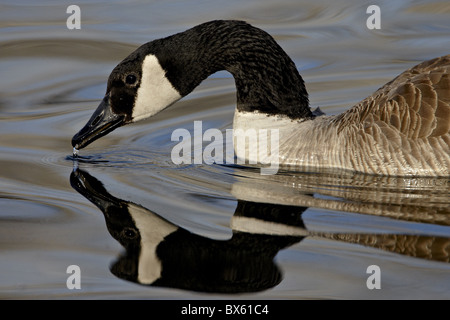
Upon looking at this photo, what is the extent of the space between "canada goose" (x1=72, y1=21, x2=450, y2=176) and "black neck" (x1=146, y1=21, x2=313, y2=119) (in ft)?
0.03

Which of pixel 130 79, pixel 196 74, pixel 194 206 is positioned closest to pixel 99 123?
pixel 130 79

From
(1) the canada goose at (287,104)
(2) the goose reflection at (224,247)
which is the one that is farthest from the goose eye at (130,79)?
(2) the goose reflection at (224,247)

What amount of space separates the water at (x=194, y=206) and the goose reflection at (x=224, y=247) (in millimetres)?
16

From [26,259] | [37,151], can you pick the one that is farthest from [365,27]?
[26,259]

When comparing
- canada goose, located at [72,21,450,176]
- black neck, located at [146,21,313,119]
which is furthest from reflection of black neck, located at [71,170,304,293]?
black neck, located at [146,21,313,119]

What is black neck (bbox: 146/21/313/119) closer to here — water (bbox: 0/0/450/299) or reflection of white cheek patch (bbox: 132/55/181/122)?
reflection of white cheek patch (bbox: 132/55/181/122)

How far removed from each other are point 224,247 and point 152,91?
254 centimetres

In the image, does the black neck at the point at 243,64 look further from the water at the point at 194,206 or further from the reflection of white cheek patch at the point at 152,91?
the water at the point at 194,206

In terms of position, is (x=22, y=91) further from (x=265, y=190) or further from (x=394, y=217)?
(x=394, y=217)

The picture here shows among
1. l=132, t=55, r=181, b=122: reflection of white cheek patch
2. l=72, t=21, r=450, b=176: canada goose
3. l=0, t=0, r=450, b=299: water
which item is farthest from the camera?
l=132, t=55, r=181, b=122: reflection of white cheek patch

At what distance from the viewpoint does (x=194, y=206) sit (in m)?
7.50

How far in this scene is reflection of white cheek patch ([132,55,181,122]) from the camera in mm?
8453

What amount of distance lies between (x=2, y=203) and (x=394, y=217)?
3.63m

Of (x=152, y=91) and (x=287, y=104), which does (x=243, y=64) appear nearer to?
(x=287, y=104)
